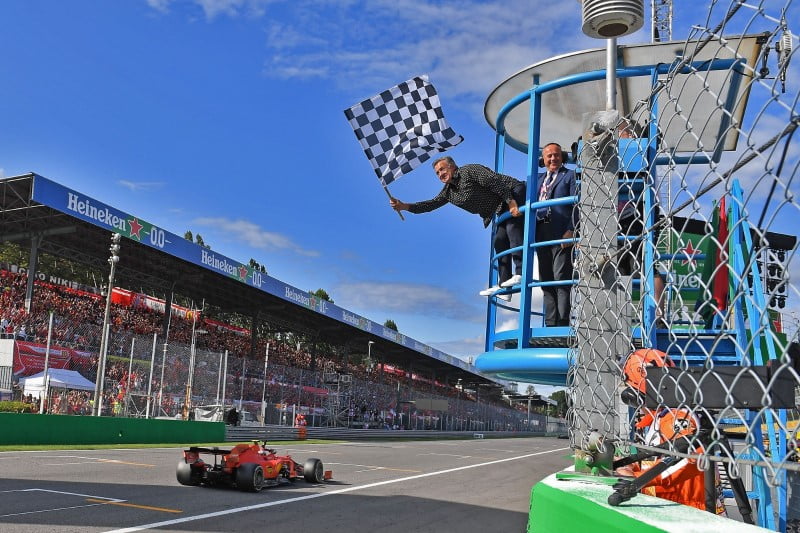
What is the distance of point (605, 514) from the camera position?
1.57m

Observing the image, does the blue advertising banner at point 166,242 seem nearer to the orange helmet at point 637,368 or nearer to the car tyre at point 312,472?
the car tyre at point 312,472

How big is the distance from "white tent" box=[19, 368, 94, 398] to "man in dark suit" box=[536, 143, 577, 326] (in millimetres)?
19440

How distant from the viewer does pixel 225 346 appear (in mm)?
39750

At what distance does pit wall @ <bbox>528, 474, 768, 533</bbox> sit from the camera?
1.44 meters

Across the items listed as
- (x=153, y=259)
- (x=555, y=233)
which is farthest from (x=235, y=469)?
(x=153, y=259)

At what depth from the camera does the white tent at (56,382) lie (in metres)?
21.4

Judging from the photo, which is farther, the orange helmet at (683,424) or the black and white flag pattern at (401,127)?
the black and white flag pattern at (401,127)

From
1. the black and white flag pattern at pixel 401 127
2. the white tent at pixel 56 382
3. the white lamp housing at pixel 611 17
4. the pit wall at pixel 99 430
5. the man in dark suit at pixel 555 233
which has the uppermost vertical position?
the black and white flag pattern at pixel 401 127

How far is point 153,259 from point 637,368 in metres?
30.4

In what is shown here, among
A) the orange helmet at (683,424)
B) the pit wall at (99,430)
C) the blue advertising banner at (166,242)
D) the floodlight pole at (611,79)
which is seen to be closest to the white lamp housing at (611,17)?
the floodlight pole at (611,79)

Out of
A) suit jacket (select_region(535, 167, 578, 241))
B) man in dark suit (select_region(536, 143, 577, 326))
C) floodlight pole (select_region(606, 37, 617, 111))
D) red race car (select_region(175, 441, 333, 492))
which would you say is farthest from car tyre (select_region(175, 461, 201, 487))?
floodlight pole (select_region(606, 37, 617, 111))

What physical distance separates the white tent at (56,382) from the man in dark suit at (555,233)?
19440 millimetres

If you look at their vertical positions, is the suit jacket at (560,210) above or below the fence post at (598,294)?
above

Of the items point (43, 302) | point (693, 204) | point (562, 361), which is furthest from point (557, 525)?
point (43, 302)
